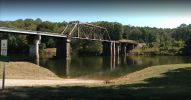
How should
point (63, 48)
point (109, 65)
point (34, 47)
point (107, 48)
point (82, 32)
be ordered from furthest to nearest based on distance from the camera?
point (107, 48)
point (82, 32)
point (63, 48)
point (34, 47)
point (109, 65)

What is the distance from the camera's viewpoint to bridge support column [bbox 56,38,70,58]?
59.0 metres

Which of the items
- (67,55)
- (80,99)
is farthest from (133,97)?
(67,55)

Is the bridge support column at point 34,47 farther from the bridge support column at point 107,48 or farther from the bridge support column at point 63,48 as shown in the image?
the bridge support column at point 107,48

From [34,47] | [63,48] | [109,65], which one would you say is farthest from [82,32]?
[109,65]

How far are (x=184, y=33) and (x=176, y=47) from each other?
29130 mm

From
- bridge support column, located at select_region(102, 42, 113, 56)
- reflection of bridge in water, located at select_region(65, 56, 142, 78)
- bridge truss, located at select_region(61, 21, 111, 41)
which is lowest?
reflection of bridge in water, located at select_region(65, 56, 142, 78)

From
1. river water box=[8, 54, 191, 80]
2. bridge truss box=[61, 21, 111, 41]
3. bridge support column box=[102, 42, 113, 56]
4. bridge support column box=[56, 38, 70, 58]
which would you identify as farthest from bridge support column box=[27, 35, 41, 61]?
bridge support column box=[102, 42, 113, 56]

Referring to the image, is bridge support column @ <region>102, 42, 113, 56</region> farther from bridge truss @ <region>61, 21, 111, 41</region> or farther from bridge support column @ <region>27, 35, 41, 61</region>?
bridge support column @ <region>27, 35, 41, 61</region>

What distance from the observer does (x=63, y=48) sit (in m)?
60.9

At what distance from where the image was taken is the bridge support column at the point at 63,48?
194 feet

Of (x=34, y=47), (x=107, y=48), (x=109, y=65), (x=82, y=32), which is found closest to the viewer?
(x=109, y=65)

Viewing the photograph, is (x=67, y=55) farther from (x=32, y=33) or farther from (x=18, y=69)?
(x=18, y=69)

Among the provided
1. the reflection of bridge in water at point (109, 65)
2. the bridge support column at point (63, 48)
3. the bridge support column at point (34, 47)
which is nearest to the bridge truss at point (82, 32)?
the bridge support column at point (63, 48)

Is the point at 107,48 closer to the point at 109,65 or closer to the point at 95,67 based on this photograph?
the point at 109,65
